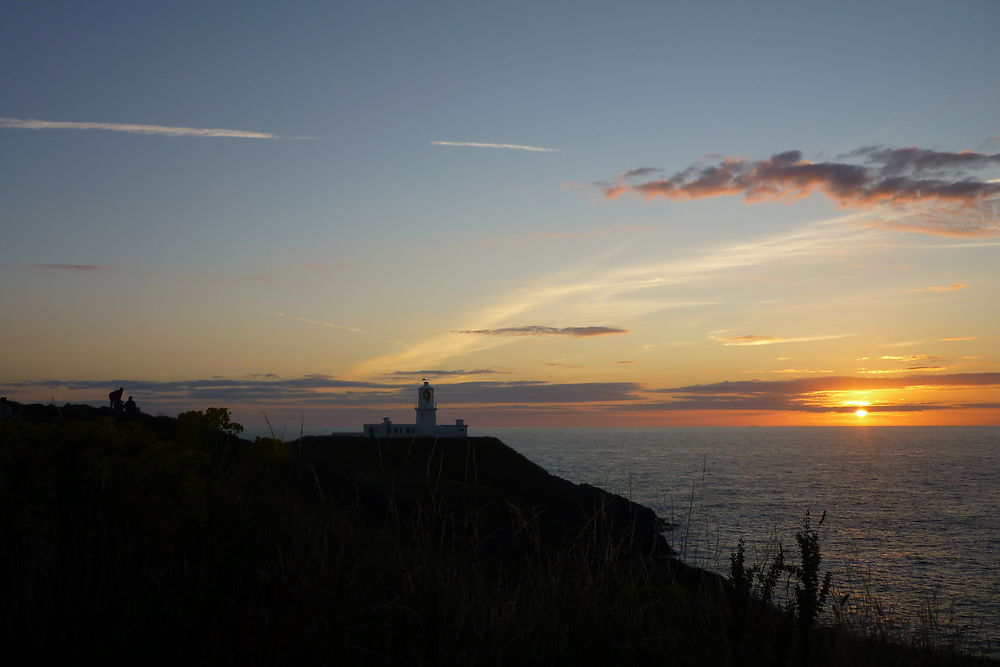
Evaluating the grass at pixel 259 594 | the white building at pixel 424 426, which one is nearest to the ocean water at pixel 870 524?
the grass at pixel 259 594

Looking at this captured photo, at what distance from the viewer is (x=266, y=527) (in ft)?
18.4

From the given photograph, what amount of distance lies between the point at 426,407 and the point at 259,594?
5026cm

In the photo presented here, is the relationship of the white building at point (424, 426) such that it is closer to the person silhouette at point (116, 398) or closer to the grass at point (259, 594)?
the person silhouette at point (116, 398)

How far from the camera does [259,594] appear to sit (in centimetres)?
454

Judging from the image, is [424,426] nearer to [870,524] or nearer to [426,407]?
[426,407]

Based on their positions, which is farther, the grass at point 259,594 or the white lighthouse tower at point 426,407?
the white lighthouse tower at point 426,407

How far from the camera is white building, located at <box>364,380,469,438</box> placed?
167ft

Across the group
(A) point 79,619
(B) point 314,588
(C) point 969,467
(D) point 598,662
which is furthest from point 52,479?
(C) point 969,467

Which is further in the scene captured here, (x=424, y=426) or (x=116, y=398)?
(x=424, y=426)

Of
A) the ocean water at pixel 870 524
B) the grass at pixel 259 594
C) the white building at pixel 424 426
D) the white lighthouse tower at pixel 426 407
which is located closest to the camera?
the grass at pixel 259 594

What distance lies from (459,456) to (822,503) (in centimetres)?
3314

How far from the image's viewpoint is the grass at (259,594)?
3904 mm

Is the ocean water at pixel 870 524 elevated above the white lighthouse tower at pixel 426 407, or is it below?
below

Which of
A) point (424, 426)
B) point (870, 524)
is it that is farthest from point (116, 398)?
point (870, 524)
